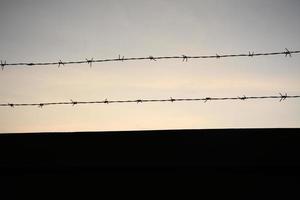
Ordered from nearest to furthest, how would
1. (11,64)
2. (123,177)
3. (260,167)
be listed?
1. (260,167)
2. (123,177)
3. (11,64)

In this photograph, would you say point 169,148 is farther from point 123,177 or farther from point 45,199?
point 45,199

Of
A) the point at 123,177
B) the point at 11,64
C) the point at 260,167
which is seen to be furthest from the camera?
the point at 11,64

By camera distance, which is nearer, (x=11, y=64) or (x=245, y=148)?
(x=245, y=148)

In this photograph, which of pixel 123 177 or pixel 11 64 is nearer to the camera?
pixel 123 177

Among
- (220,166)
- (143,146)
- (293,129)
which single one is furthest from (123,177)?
(293,129)

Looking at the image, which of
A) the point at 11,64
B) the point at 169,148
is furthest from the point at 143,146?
the point at 11,64

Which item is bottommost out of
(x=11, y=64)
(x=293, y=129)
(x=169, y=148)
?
(x=169, y=148)

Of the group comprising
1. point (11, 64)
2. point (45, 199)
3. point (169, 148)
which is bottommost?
point (45, 199)

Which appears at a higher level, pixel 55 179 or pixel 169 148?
pixel 169 148

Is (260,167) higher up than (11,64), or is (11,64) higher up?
(11,64)

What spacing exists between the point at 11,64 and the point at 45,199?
1.26 meters

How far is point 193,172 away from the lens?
221 cm

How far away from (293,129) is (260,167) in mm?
308

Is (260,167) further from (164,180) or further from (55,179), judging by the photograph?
(55,179)
